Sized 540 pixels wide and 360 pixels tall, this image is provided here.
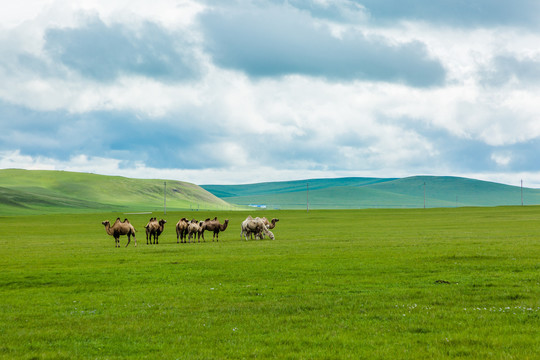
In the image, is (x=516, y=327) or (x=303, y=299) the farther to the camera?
(x=303, y=299)

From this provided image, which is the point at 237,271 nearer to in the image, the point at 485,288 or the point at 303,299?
the point at 303,299

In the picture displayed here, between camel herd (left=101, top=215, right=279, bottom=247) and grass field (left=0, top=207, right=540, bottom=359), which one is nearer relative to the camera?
grass field (left=0, top=207, right=540, bottom=359)

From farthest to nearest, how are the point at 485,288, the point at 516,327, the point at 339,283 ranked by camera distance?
the point at 339,283 < the point at 485,288 < the point at 516,327

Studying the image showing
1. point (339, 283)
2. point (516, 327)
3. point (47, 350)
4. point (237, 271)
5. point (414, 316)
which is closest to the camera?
point (47, 350)

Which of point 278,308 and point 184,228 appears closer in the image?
point 278,308

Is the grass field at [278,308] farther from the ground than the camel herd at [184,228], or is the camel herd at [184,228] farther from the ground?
the camel herd at [184,228]

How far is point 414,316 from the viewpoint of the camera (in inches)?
552

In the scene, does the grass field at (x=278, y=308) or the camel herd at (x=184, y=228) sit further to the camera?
the camel herd at (x=184, y=228)

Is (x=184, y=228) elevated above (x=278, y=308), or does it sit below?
above

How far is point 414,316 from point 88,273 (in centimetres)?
1714

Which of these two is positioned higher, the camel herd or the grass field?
the camel herd

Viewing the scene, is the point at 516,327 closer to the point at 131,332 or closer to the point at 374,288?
the point at 374,288

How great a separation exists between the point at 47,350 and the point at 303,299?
829 cm

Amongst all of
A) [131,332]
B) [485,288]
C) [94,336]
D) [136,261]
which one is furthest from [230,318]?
[136,261]
